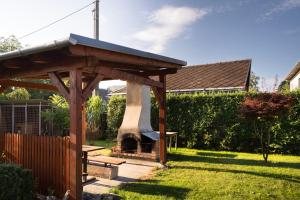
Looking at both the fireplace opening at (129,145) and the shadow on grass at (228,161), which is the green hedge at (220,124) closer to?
the shadow on grass at (228,161)

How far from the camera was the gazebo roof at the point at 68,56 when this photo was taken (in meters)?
4.77

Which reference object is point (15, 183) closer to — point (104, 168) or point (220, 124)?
point (104, 168)

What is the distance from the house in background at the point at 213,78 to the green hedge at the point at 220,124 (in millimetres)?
5520

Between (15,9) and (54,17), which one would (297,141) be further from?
(54,17)

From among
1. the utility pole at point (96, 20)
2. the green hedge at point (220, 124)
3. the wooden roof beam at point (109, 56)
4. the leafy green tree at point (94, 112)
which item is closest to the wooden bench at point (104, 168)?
the wooden roof beam at point (109, 56)

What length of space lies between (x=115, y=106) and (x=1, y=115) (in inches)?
239

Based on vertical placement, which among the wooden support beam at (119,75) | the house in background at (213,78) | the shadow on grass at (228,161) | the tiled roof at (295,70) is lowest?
the shadow on grass at (228,161)

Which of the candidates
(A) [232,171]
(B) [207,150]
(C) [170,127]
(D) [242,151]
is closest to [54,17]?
(C) [170,127]

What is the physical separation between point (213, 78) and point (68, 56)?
1547 cm

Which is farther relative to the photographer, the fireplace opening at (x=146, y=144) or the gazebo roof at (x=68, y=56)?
the fireplace opening at (x=146, y=144)

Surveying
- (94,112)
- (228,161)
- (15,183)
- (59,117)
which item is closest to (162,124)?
(228,161)

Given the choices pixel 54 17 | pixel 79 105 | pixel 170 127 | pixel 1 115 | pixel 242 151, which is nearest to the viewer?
pixel 79 105

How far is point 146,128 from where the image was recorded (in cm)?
1093

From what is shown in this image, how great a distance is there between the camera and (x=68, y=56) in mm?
5410
